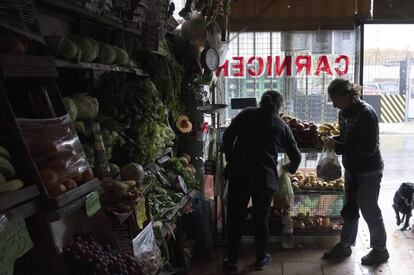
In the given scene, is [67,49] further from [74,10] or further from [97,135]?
[97,135]

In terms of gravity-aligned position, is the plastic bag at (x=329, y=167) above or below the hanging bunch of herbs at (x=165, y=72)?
below

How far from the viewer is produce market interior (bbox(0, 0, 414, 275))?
163 centimetres

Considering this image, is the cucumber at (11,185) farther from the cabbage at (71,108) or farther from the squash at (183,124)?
the squash at (183,124)

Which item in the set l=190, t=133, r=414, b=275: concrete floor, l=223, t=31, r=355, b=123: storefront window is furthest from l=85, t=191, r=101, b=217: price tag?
l=223, t=31, r=355, b=123: storefront window

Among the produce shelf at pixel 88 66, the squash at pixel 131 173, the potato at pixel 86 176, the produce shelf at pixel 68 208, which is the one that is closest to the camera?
the produce shelf at pixel 68 208

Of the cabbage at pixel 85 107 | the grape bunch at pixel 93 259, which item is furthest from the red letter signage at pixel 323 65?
the grape bunch at pixel 93 259

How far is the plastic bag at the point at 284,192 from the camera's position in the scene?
4.48 metres

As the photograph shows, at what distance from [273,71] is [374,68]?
1.21 meters

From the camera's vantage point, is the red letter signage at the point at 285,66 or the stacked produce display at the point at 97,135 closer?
the stacked produce display at the point at 97,135

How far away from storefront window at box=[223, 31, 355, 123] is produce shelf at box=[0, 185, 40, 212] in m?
4.18

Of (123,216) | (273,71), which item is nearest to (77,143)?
(123,216)

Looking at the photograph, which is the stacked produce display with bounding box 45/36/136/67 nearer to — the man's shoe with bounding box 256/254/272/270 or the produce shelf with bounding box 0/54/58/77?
the produce shelf with bounding box 0/54/58/77

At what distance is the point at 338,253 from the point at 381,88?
2.61m

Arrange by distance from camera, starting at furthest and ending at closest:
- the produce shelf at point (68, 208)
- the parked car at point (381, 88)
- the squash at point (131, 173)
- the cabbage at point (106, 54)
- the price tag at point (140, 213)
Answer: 1. the parked car at point (381, 88)
2. the squash at point (131, 173)
3. the cabbage at point (106, 54)
4. the price tag at point (140, 213)
5. the produce shelf at point (68, 208)
